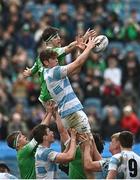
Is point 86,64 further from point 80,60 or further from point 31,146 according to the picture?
point 80,60

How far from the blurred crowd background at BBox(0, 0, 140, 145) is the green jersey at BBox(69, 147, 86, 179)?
7.49 metres

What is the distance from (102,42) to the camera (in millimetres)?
14180

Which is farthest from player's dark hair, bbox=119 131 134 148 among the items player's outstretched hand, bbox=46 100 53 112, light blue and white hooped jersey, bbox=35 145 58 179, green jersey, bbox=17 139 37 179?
player's outstretched hand, bbox=46 100 53 112

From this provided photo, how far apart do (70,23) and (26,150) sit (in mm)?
11634

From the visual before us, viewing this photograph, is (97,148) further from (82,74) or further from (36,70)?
(82,74)

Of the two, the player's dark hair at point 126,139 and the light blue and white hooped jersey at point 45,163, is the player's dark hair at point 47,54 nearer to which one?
the light blue and white hooped jersey at point 45,163

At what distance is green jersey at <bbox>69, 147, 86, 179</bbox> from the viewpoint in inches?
563

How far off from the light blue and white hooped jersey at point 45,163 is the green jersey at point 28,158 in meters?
0.23

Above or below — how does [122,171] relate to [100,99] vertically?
below

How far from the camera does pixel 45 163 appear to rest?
13953 millimetres

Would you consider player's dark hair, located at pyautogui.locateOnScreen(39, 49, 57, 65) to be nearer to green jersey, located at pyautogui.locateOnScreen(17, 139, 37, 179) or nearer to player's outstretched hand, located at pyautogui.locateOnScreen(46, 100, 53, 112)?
player's outstretched hand, located at pyautogui.locateOnScreen(46, 100, 53, 112)

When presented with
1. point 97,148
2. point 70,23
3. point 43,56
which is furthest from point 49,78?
point 70,23

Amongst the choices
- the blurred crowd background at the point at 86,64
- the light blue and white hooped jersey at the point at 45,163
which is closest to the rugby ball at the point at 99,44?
the light blue and white hooped jersey at the point at 45,163

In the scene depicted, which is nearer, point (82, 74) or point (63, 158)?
point (63, 158)
